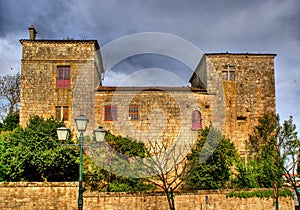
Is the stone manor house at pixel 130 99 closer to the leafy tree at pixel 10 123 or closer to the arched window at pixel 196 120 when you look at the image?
the arched window at pixel 196 120

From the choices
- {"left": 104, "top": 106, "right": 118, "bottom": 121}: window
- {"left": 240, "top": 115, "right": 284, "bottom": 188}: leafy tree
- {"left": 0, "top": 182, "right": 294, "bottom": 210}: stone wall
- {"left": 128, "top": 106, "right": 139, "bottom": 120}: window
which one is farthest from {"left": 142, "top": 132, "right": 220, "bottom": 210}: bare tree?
{"left": 104, "top": 106, "right": 118, "bottom": 121}: window

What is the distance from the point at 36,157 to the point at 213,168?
36.1 feet

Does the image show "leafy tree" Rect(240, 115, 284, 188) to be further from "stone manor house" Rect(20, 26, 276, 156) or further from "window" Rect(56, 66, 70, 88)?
"window" Rect(56, 66, 70, 88)

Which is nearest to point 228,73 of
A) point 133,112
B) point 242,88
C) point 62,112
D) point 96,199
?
point 242,88

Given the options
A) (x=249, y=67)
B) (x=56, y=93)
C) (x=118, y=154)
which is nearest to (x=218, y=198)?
(x=118, y=154)

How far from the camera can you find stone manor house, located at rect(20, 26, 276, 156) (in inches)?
1009

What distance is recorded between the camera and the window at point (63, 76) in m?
26.0

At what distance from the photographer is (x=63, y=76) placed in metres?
26.0

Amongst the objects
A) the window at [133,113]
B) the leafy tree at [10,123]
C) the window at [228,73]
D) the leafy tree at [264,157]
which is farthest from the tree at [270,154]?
the leafy tree at [10,123]

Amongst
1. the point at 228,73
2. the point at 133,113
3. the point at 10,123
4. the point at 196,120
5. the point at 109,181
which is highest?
the point at 228,73

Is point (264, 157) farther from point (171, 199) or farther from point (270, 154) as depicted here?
point (171, 199)

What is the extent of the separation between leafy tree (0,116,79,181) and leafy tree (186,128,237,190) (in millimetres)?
7598

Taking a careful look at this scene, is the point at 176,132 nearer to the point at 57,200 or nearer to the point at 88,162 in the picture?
the point at 88,162

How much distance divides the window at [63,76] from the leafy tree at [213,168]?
36.2ft
